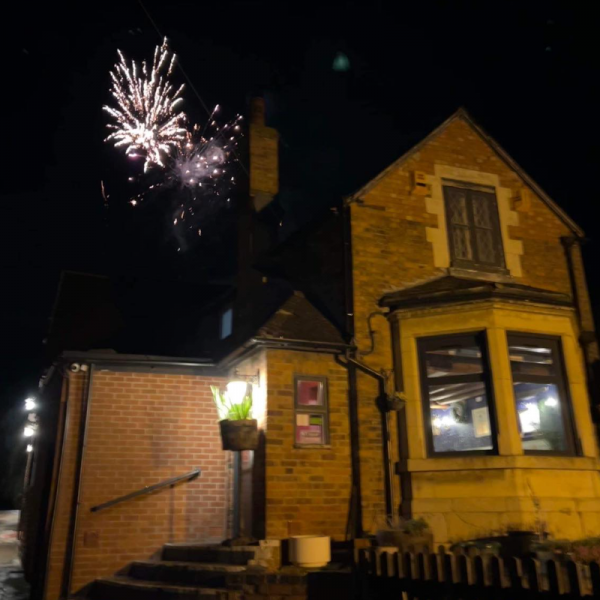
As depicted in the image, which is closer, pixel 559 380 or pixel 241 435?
pixel 241 435

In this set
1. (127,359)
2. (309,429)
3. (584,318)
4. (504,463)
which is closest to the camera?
(504,463)

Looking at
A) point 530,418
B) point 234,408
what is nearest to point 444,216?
point 530,418

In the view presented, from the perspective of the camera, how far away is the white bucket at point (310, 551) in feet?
23.6

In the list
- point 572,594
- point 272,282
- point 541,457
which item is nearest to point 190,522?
point 272,282

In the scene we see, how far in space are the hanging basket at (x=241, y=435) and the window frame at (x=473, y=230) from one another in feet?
14.6

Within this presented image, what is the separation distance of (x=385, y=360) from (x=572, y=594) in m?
4.38

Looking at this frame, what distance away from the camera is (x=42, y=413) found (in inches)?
509

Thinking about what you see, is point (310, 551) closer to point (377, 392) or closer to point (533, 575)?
point (377, 392)

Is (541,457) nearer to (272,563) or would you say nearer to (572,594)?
(572,594)

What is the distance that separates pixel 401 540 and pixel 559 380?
11.9ft

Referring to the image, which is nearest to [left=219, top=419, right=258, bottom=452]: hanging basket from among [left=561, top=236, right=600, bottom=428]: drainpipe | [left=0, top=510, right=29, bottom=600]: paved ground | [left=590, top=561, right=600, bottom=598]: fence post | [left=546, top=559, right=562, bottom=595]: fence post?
[left=546, top=559, right=562, bottom=595]: fence post

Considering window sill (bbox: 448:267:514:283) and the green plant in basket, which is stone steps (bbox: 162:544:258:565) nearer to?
the green plant in basket

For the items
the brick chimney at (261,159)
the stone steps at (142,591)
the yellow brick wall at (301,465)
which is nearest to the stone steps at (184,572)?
the stone steps at (142,591)

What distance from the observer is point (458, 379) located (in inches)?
331
